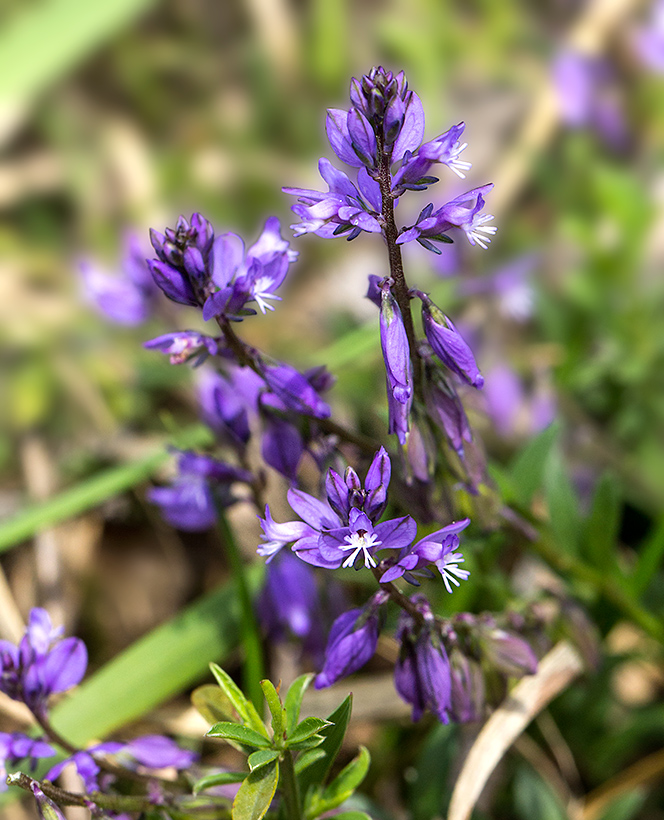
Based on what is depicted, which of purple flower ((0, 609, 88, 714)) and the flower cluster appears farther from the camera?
purple flower ((0, 609, 88, 714))

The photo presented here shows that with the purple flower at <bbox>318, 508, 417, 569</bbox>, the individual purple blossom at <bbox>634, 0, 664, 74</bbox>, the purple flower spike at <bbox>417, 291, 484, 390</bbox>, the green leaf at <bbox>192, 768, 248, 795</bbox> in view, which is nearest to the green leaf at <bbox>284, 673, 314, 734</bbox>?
the green leaf at <bbox>192, 768, 248, 795</bbox>

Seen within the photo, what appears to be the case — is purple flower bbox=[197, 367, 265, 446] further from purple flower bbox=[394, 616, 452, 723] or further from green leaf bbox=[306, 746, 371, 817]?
A: green leaf bbox=[306, 746, 371, 817]

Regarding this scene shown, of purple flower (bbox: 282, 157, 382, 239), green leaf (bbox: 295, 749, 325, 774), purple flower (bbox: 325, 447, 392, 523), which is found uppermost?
purple flower (bbox: 282, 157, 382, 239)

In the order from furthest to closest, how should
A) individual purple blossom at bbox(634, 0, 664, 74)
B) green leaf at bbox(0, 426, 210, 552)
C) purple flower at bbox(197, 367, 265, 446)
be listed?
individual purple blossom at bbox(634, 0, 664, 74), green leaf at bbox(0, 426, 210, 552), purple flower at bbox(197, 367, 265, 446)

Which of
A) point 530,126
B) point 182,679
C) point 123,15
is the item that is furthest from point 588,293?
point 123,15

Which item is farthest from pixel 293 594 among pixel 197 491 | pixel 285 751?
pixel 285 751

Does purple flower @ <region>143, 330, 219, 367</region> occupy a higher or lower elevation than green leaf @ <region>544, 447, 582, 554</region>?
higher

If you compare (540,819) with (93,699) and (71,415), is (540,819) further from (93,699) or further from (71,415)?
(71,415)
